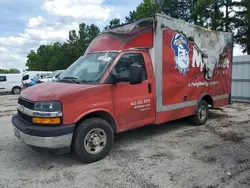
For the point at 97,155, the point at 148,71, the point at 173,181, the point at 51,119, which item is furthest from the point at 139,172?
the point at 148,71

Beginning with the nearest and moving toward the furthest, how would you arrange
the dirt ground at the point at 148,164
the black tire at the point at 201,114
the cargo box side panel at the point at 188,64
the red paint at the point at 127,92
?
1. the dirt ground at the point at 148,164
2. the red paint at the point at 127,92
3. the cargo box side panel at the point at 188,64
4. the black tire at the point at 201,114

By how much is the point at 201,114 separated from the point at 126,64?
328 cm

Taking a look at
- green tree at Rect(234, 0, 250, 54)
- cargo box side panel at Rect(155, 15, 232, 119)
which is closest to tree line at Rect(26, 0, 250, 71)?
green tree at Rect(234, 0, 250, 54)

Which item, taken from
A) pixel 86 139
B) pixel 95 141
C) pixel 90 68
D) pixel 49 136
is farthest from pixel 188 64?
pixel 49 136

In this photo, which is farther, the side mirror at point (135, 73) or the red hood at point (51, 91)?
the side mirror at point (135, 73)

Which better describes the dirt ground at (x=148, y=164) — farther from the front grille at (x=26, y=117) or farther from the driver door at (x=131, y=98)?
the front grille at (x=26, y=117)

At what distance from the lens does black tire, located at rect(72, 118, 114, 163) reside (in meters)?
4.40

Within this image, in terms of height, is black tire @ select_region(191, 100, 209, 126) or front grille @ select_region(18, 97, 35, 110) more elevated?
front grille @ select_region(18, 97, 35, 110)

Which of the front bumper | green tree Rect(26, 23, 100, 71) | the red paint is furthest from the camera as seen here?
green tree Rect(26, 23, 100, 71)

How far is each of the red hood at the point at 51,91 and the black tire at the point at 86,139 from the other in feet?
2.06

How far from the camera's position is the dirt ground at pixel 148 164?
386 centimetres

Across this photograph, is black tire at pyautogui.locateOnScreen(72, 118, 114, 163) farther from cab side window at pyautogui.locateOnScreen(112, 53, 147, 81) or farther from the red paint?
cab side window at pyautogui.locateOnScreen(112, 53, 147, 81)

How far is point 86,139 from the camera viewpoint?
4.51 m

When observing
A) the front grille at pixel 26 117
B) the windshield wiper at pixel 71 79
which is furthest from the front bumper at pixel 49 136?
the windshield wiper at pixel 71 79
